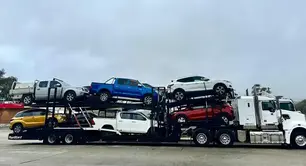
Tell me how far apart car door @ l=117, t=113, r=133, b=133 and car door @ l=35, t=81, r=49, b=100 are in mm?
4896

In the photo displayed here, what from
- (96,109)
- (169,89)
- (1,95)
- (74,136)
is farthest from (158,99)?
(1,95)

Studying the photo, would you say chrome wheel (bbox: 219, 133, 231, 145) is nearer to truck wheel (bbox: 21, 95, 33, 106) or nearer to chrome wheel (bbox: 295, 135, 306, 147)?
chrome wheel (bbox: 295, 135, 306, 147)

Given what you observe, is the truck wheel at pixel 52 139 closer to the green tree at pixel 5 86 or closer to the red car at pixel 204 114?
the red car at pixel 204 114

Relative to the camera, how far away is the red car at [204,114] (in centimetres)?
1525

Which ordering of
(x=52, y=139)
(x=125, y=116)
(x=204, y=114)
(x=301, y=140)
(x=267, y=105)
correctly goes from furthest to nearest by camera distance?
(x=52, y=139) → (x=125, y=116) → (x=204, y=114) → (x=267, y=105) → (x=301, y=140)

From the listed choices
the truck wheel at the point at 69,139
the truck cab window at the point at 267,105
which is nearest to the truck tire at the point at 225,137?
the truck cab window at the point at 267,105

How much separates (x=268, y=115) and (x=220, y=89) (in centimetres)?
286

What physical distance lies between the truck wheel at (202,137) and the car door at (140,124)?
9.14 ft

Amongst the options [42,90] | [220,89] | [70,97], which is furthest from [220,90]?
[42,90]

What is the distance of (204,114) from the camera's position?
15.5m

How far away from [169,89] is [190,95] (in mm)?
1278

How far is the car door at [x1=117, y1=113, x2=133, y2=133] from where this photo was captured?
16.0 metres

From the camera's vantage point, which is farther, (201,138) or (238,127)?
(201,138)

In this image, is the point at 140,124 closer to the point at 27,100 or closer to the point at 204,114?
the point at 204,114
